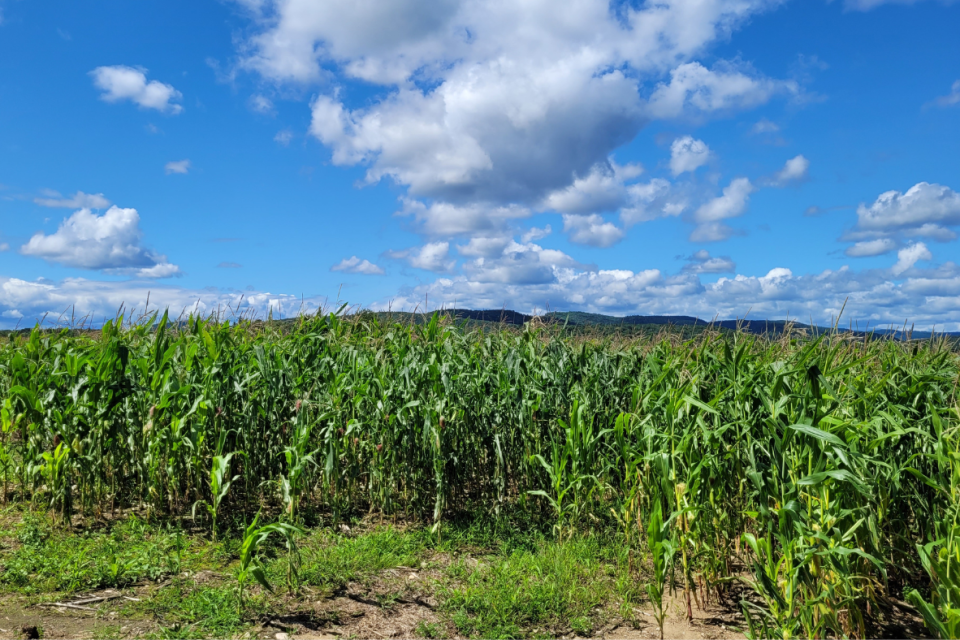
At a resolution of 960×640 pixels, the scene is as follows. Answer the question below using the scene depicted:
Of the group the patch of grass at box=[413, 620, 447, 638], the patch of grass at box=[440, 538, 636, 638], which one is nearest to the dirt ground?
the patch of grass at box=[413, 620, 447, 638]

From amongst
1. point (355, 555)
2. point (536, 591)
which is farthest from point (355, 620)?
point (536, 591)

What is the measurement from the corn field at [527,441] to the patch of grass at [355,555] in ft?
1.22

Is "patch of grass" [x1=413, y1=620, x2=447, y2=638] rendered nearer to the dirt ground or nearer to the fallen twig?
the dirt ground

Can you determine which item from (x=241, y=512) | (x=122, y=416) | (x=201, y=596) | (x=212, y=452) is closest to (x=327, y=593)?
(x=201, y=596)

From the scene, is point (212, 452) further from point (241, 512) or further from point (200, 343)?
point (200, 343)

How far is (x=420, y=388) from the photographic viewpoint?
5.21m

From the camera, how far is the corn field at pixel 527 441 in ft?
11.3

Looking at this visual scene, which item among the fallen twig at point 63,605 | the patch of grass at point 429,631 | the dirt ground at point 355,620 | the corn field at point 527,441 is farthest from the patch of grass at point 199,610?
the patch of grass at point 429,631

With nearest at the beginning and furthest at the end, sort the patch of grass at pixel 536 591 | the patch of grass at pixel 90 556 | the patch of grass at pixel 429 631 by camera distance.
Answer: the patch of grass at pixel 429 631, the patch of grass at pixel 536 591, the patch of grass at pixel 90 556

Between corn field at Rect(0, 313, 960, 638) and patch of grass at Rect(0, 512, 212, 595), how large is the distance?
0.26 metres

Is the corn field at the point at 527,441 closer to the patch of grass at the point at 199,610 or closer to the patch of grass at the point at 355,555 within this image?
the patch of grass at the point at 355,555

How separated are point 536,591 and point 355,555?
4.58 ft

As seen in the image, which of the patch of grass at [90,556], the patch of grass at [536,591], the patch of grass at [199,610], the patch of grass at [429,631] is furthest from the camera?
the patch of grass at [90,556]

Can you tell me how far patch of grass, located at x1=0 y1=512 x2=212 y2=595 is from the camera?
395 cm
